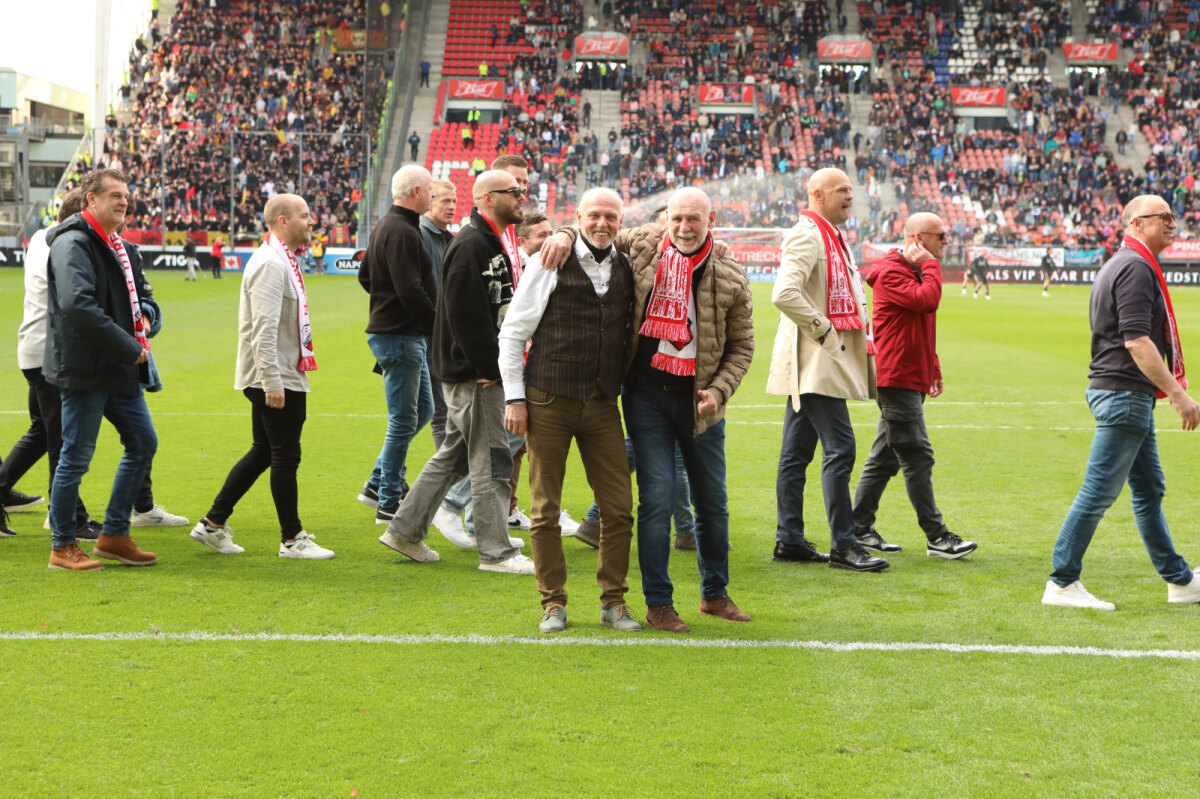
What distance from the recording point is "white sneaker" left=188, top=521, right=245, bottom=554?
667 centimetres

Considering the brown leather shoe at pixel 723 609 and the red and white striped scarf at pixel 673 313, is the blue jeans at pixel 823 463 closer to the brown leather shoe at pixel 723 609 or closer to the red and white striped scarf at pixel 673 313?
the brown leather shoe at pixel 723 609

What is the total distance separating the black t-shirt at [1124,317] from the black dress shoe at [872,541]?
5.60 feet

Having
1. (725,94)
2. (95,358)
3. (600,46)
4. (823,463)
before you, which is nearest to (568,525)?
(823,463)

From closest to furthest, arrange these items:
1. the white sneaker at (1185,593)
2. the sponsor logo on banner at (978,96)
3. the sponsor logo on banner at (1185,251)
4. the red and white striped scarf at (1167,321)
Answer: the red and white striped scarf at (1167,321) → the white sneaker at (1185,593) → the sponsor logo on banner at (1185,251) → the sponsor logo on banner at (978,96)

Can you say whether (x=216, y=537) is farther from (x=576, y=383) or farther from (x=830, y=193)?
(x=830, y=193)

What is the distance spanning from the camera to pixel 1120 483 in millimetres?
5594

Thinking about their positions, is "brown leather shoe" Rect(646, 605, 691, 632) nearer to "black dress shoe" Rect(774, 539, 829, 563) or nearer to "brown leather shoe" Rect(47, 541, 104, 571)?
"black dress shoe" Rect(774, 539, 829, 563)

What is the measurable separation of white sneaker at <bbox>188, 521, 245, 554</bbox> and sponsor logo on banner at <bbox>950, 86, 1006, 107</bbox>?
50.1 meters

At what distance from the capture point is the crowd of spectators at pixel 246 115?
42312 mm

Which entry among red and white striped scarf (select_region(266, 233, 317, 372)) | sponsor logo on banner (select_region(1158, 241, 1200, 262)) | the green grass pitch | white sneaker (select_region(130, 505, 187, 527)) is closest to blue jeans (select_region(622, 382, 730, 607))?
the green grass pitch

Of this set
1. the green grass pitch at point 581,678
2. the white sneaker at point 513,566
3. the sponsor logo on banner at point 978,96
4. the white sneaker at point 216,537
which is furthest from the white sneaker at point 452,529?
the sponsor logo on banner at point 978,96

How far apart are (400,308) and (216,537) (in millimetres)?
1760

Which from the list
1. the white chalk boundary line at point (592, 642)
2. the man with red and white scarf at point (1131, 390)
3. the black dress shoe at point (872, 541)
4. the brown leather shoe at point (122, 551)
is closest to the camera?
the white chalk boundary line at point (592, 642)

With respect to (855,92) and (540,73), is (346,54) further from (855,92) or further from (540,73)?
(855,92)
